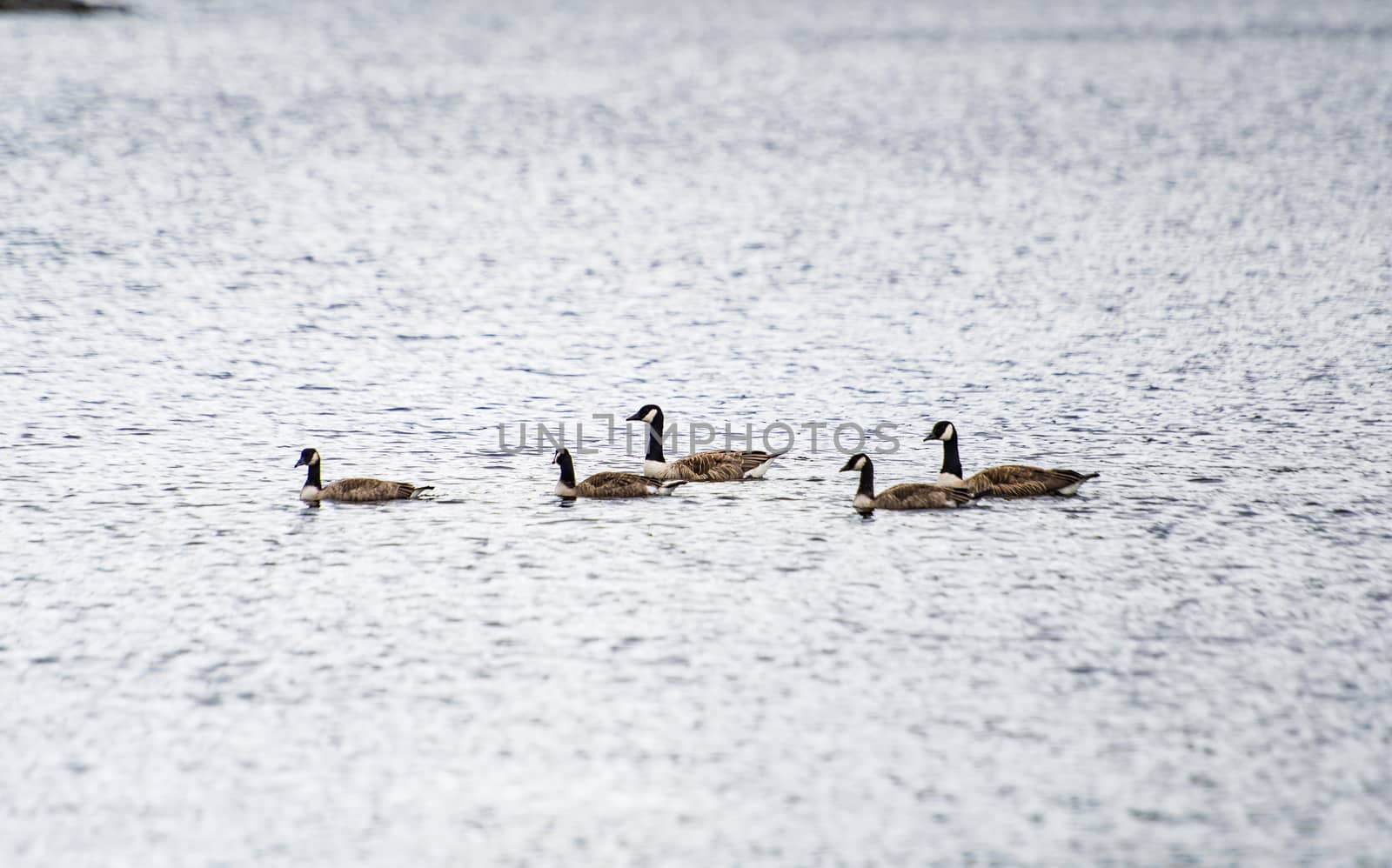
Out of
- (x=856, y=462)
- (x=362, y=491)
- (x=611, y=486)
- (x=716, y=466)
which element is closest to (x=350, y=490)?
(x=362, y=491)

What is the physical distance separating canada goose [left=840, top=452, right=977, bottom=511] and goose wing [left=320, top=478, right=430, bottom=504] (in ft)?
17.9

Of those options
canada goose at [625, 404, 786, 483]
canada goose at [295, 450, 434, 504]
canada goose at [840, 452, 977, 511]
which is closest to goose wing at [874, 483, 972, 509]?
canada goose at [840, 452, 977, 511]

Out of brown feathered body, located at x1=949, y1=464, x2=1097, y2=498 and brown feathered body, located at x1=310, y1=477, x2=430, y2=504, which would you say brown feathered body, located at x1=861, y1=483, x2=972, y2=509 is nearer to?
brown feathered body, located at x1=949, y1=464, x2=1097, y2=498

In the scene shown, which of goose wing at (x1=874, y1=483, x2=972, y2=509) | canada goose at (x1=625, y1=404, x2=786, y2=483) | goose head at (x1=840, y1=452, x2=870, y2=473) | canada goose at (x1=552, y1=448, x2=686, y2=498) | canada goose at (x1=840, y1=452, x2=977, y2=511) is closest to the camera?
goose head at (x1=840, y1=452, x2=870, y2=473)

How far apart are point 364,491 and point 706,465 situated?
4.22 meters

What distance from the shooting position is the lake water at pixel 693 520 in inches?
506

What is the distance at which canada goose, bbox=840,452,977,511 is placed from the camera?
19.6 m

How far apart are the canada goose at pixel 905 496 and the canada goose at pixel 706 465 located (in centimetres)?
155

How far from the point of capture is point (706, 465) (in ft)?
68.9

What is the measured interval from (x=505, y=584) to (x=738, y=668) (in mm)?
3145

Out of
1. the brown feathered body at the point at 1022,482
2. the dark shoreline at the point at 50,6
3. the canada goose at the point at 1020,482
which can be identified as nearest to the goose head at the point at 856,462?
the canada goose at the point at 1020,482

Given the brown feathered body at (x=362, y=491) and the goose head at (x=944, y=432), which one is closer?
the brown feathered body at (x=362, y=491)

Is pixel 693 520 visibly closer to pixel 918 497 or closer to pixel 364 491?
pixel 918 497

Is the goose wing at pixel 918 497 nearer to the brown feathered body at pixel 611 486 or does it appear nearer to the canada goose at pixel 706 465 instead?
the canada goose at pixel 706 465
